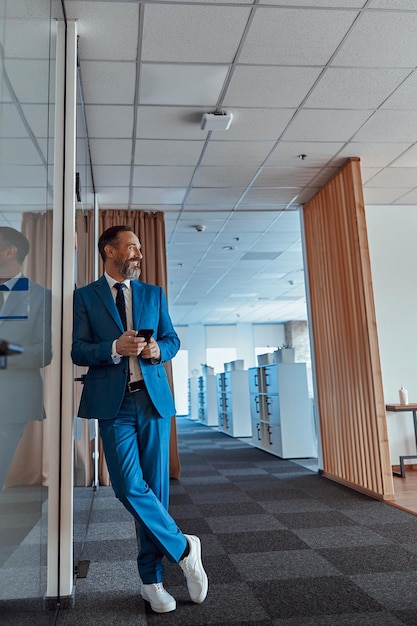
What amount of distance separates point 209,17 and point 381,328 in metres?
3.75

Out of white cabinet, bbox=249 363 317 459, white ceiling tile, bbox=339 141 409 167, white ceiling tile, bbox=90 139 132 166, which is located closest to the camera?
white ceiling tile, bbox=90 139 132 166

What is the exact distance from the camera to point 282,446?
6566 millimetres

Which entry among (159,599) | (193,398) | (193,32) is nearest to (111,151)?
(193,32)

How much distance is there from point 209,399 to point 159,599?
1073 centimetres

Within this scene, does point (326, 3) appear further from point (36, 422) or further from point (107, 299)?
point (36, 422)

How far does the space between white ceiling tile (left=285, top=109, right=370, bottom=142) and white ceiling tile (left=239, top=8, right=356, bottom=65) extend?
0.64 m

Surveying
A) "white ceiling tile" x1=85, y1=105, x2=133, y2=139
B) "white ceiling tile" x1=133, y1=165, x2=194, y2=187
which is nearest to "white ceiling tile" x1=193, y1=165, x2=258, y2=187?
"white ceiling tile" x1=133, y1=165, x2=194, y2=187

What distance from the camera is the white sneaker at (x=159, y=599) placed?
2059mm

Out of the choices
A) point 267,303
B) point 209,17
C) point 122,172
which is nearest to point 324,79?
point 209,17

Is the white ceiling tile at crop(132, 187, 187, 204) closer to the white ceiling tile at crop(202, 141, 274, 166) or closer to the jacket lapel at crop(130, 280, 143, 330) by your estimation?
the white ceiling tile at crop(202, 141, 274, 166)

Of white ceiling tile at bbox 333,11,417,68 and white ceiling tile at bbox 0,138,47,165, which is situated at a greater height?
white ceiling tile at bbox 333,11,417,68

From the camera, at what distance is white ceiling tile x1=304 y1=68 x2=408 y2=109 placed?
334 centimetres

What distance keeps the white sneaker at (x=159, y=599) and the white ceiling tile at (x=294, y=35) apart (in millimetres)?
2854

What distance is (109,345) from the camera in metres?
2.08
